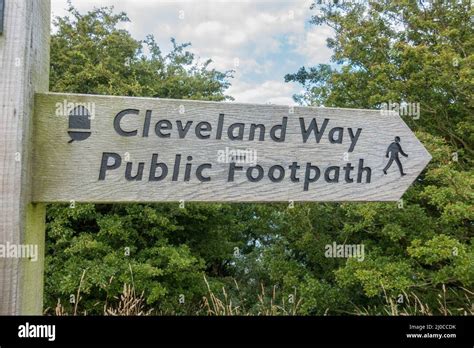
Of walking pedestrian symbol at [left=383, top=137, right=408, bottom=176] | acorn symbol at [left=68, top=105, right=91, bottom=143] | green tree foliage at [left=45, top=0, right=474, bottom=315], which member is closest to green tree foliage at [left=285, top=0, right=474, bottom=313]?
green tree foliage at [left=45, top=0, right=474, bottom=315]

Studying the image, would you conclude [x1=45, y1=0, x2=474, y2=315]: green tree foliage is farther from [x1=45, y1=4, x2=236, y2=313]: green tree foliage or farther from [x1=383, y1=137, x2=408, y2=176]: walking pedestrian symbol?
[x1=383, y1=137, x2=408, y2=176]: walking pedestrian symbol

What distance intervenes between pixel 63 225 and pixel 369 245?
204 inches

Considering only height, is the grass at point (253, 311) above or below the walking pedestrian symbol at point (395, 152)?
below

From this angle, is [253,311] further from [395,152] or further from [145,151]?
[145,151]

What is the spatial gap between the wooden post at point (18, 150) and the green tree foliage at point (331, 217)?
3558mm

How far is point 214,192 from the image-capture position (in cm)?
122

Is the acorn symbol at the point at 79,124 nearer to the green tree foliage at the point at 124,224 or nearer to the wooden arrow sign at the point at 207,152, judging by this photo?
the wooden arrow sign at the point at 207,152

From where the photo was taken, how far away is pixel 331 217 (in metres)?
7.21

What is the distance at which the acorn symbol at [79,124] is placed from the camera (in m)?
1.15

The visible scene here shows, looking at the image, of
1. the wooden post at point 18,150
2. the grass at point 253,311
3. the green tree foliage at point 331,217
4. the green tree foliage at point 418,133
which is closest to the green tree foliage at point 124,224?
the green tree foliage at point 331,217

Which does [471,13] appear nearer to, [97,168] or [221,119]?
[221,119]

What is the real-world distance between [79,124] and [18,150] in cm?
18

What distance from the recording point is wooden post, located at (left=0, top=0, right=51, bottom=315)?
1051mm
